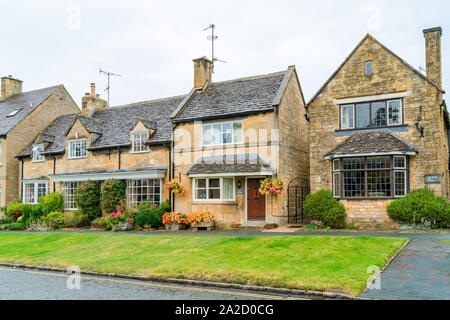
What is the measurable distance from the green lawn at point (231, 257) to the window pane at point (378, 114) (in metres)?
7.91

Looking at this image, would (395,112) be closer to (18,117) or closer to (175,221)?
(175,221)

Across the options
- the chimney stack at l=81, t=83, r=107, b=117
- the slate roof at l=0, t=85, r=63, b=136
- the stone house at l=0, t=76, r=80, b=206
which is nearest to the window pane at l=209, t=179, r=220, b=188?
the chimney stack at l=81, t=83, r=107, b=117

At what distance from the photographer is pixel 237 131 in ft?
74.2

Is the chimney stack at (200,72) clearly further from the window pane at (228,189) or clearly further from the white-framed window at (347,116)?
the white-framed window at (347,116)

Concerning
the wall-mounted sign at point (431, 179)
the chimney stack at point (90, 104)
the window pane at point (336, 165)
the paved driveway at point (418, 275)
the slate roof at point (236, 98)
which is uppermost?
the chimney stack at point (90, 104)

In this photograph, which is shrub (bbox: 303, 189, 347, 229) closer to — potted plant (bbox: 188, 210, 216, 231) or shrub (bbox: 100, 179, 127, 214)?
potted plant (bbox: 188, 210, 216, 231)

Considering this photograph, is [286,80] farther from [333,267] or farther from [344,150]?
[333,267]

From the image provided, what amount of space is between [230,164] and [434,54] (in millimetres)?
11076

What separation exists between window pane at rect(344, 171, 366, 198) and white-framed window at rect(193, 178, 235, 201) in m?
5.71

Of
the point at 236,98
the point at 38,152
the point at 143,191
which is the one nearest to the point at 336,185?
the point at 236,98

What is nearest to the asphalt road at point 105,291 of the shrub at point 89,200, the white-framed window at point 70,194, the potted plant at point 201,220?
the potted plant at point 201,220

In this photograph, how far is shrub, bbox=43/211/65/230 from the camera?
25766 millimetres

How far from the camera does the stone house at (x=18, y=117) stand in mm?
33094
